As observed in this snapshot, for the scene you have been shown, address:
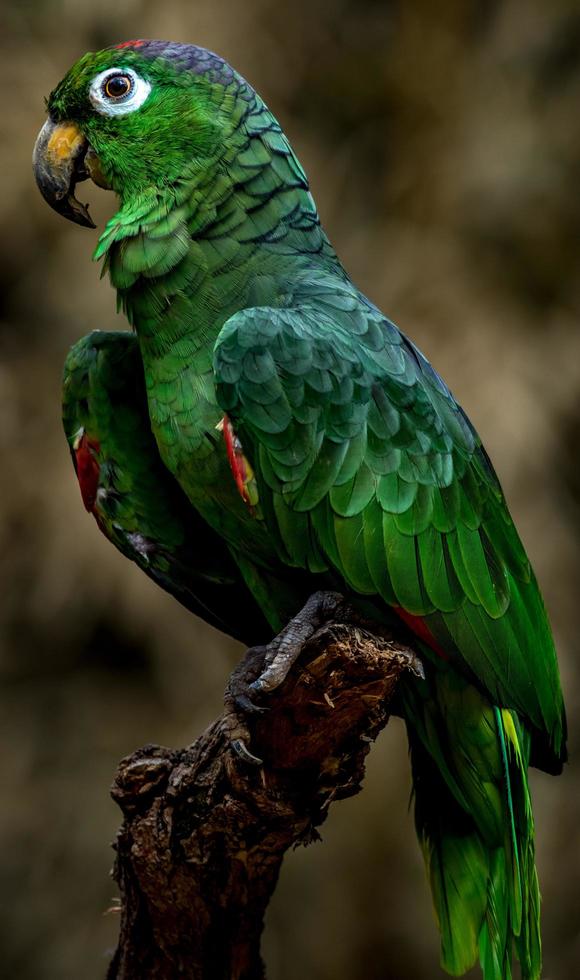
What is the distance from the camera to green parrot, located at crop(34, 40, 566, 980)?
200 cm

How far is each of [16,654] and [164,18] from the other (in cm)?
237

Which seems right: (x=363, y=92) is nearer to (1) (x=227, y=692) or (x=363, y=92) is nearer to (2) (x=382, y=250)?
(2) (x=382, y=250)

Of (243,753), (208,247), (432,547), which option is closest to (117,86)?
(208,247)

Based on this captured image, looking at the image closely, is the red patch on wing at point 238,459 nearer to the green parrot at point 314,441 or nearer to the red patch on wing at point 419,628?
the green parrot at point 314,441

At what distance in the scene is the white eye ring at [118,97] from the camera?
2262 mm

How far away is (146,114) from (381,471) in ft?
3.02

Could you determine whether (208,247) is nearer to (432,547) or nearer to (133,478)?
(133,478)

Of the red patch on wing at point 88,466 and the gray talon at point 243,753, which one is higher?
the red patch on wing at point 88,466

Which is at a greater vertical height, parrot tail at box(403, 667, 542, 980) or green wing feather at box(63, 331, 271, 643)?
green wing feather at box(63, 331, 271, 643)

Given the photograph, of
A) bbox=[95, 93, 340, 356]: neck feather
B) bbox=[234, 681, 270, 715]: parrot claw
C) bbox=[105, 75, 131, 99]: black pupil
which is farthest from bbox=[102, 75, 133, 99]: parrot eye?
bbox=[234, 681, 270, 715]: parrot claw

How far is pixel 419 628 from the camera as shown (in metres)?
2.04

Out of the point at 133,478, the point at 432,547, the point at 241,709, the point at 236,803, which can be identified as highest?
the point at 133,478

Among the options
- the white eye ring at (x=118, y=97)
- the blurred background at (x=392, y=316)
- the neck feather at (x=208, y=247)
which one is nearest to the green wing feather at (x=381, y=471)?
the neck feather at (x=208, y=247)

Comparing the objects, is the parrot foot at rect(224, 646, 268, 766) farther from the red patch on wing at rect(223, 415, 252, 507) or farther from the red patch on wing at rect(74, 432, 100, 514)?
the red patch on wing at rect(74, 432, 100, 514)
